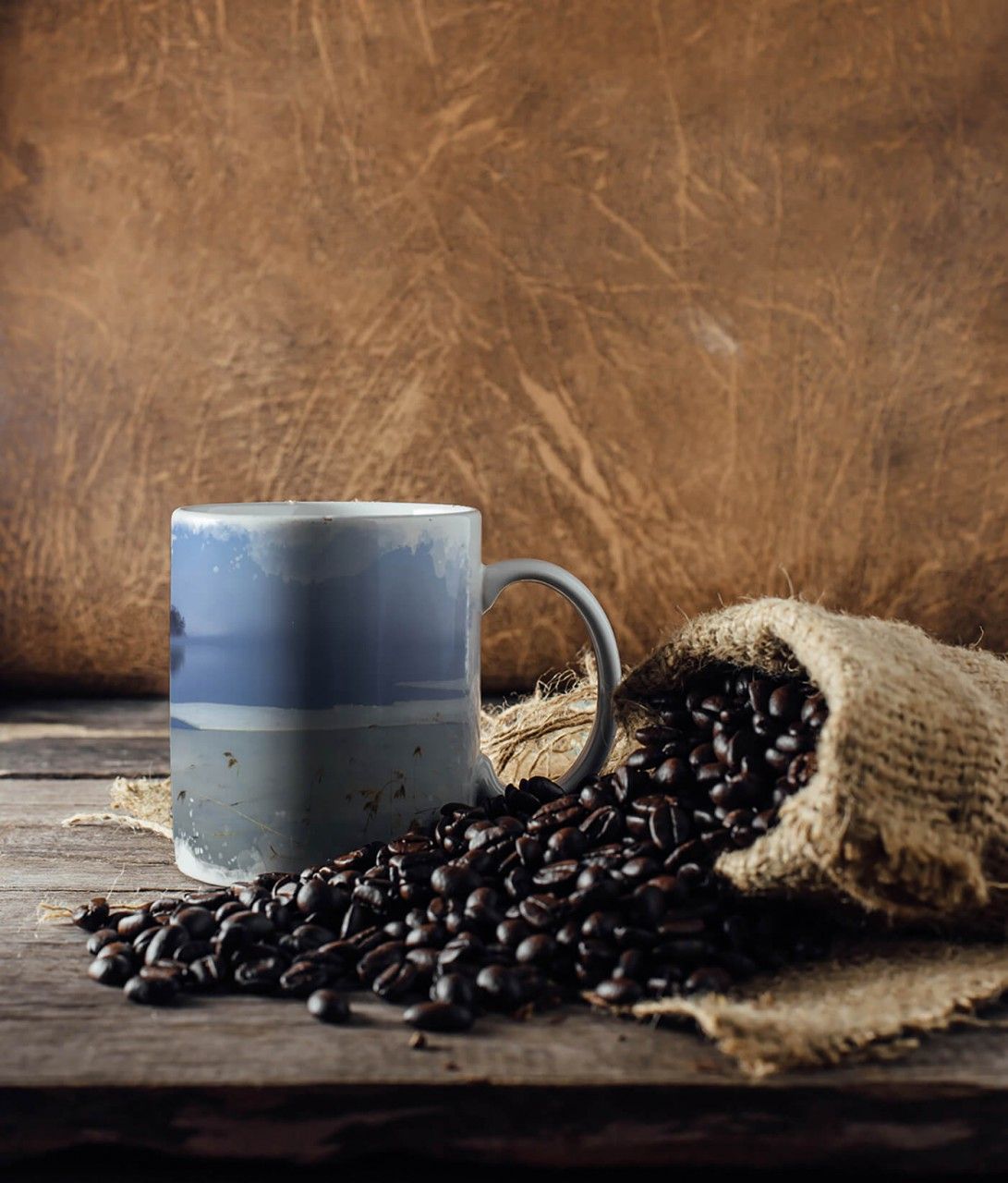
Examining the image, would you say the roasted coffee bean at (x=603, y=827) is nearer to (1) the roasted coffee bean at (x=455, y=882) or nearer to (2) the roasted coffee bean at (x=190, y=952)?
(1) the roasted coffee bean at (x=455, y=882)

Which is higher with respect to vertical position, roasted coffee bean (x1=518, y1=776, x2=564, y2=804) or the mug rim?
the mug rim

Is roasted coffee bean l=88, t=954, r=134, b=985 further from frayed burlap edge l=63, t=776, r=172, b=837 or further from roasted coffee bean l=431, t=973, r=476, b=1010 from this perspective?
frayed burlap edge l=63, t=776, r=172, b=837

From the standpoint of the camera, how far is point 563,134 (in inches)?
55.9

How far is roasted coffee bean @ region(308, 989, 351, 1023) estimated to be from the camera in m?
0.57

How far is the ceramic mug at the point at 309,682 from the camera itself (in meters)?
0.73

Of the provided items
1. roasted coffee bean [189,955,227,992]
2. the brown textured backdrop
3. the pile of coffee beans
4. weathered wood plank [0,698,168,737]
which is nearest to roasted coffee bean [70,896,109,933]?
the pile of coffee beans

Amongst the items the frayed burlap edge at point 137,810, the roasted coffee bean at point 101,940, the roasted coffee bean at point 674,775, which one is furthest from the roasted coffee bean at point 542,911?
the frayed burlap edge at point 137,810

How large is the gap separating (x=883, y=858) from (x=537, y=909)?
0.59ft

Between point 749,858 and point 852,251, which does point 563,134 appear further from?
point 749,858

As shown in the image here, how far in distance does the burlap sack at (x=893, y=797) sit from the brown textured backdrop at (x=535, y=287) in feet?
2.55

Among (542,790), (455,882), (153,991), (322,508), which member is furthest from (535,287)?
(153,991)

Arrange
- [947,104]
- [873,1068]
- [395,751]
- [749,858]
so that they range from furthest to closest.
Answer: [947,104] → [395,751] → [749,858] → [873,1068]

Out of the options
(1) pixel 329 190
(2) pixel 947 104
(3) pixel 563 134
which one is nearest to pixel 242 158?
(1) pixel 329 190

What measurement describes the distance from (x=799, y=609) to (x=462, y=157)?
0.91 m
